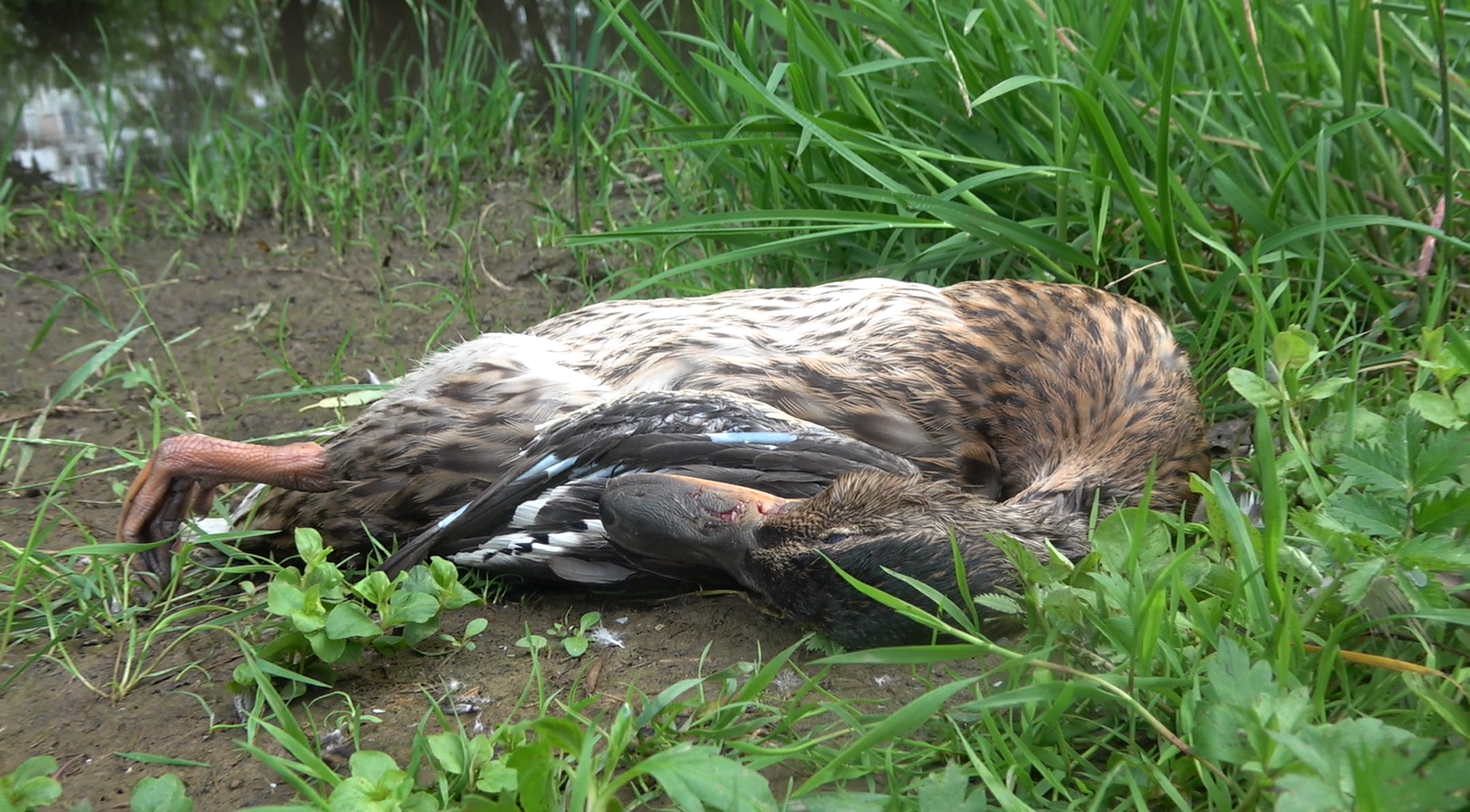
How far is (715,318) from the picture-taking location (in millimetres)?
2680

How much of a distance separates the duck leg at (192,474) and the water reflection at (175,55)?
2703mm

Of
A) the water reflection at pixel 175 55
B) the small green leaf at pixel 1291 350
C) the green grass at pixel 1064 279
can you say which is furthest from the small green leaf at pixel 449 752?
the water reflection at pixel 175 55

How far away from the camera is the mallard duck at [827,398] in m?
2.38

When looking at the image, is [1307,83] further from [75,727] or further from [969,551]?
[75,727]

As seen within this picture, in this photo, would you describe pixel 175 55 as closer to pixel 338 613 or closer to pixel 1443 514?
pixel 338 613

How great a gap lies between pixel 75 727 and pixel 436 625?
0.62 meters

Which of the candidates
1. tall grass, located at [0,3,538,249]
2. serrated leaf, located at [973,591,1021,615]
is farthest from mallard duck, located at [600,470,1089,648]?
tall grass, located at [0,3,538,249]

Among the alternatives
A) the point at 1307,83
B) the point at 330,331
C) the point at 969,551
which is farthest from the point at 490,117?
the point at 969,551

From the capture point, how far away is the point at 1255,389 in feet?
6.74

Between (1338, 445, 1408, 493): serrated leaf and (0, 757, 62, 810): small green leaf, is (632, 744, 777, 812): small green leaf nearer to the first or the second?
(0, 757, 62, 810): small green leaf

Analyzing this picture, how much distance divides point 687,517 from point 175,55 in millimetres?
6075

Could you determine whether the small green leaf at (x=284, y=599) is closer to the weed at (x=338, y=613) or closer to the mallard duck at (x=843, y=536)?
the weed at (x=338, y=613)

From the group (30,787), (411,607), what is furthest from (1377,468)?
(30,787)

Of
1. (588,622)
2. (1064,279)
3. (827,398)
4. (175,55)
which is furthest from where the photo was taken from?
(175,55)
